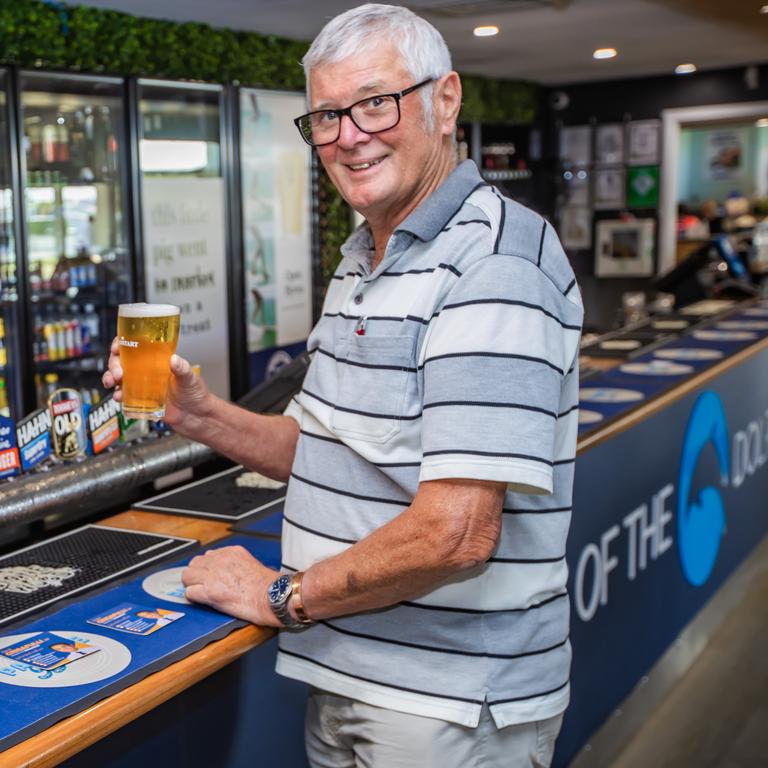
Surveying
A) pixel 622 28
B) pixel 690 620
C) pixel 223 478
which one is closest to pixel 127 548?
pixel 223 478

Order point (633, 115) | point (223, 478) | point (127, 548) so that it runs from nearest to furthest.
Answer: point (127, 548) → point (223, 478) → point (633, 115)

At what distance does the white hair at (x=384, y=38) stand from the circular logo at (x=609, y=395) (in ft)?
6.64

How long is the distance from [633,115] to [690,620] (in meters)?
7.43

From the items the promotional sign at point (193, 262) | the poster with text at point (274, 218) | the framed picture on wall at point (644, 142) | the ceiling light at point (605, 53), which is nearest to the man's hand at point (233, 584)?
the promotional sign at point (193, 262)

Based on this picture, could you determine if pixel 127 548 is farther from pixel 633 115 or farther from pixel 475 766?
pixel 633 115

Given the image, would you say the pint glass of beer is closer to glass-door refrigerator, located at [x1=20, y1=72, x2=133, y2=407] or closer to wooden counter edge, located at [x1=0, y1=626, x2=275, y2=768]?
wooden counter edge, located at [x1=0, y1=626, x2=275, y2=768]

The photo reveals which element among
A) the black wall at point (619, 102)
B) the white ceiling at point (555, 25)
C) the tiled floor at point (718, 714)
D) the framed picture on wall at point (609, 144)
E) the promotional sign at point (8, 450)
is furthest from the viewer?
the framed picture on wall at point (609, 144)

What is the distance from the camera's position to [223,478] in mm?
2525

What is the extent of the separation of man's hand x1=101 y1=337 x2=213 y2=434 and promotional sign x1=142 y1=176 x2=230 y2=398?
4.29 metres

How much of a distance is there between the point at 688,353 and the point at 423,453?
318cm

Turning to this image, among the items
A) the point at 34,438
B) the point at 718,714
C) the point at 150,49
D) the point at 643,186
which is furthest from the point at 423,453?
the point at 643,186

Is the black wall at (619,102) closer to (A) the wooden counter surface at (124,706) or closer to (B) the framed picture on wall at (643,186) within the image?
(B) the framed picture on wall at (643,186)

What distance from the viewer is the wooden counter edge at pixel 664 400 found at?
9.18ft

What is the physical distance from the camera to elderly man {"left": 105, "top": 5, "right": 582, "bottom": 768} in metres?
1.28
